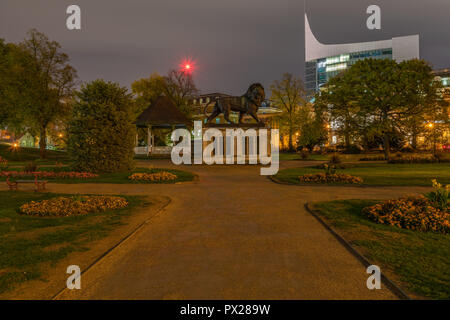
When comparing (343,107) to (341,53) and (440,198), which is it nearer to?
(440,198)

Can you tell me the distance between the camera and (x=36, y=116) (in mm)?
41906

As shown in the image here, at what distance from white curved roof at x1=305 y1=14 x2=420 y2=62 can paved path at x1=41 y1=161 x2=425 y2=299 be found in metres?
142

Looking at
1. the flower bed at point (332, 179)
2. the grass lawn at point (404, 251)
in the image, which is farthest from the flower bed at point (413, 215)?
the flower bed at point (332, 179)

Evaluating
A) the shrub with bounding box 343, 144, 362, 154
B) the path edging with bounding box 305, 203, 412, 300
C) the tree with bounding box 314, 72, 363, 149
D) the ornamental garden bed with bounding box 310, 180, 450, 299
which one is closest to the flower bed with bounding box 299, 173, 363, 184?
the ornamental garden bed with bounding box 310, 180, 450, 299

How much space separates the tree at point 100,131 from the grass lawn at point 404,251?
16.3 meters

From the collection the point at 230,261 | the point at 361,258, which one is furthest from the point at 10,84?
the point at 361,258

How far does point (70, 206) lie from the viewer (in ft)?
32.2

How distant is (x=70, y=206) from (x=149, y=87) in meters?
55.7

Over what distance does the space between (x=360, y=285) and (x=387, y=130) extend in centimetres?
3072

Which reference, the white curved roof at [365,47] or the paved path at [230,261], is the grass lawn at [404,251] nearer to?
the paved path at [230,261]

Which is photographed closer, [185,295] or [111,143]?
[185,295]
